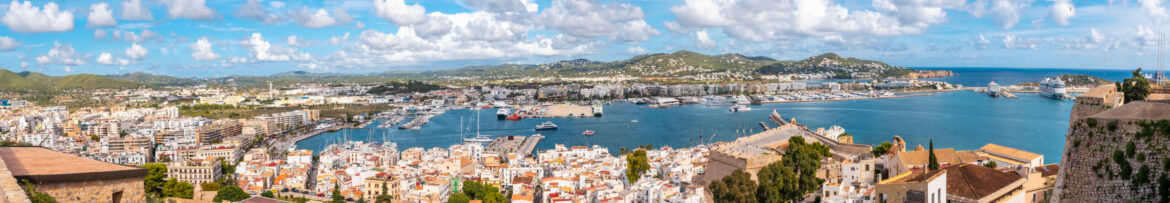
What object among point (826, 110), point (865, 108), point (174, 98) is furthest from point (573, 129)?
point (174, 98)

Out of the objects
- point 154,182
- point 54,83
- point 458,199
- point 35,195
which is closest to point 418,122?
point 154,182

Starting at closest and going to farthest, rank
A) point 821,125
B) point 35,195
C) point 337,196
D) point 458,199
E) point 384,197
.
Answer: point 35,195 → point 458,199 → point 384,197 → point 337,196 → point 821,125

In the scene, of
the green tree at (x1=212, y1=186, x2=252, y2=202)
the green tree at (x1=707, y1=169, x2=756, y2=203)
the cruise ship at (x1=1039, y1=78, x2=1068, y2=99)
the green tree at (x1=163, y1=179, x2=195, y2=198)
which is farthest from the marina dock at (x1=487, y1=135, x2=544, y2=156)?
the cruise ship at (x1=1039, y1=78, x2=1068, y2=99)

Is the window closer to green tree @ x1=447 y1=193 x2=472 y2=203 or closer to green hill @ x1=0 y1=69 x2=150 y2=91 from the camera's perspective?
A: green tree @ x1=447 y1=193 x2=472 y2=203

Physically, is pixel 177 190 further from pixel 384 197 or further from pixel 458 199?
pixel 458 199

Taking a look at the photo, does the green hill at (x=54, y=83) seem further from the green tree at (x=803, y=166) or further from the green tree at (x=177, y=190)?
the green tree at (x=803, y=166)

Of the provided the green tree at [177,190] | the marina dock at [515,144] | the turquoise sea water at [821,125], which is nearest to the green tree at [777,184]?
the green tree at [177,190]

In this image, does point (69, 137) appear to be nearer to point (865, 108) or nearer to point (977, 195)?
point (977, 195)
